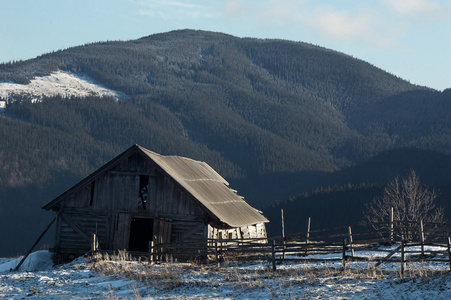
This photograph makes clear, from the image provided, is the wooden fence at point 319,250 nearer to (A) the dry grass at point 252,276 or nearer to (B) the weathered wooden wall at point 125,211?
(A) the dry grass at point 252,276

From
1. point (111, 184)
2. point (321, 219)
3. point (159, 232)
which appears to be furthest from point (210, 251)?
point (321, 219)

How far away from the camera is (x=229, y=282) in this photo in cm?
2444

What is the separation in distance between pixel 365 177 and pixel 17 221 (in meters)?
105

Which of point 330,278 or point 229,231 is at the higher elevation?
point 229,231

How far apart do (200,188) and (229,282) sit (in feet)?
46.7

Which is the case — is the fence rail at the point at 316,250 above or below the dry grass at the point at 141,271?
above

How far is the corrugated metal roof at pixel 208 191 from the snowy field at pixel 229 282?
5.80 m

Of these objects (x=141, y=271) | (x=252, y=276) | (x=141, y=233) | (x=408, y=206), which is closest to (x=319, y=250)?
(x=252, y=276)

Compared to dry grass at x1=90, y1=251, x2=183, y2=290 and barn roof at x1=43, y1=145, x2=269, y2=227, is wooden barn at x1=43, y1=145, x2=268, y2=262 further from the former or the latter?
dry grass at x1=90, y1=251, x2=183, y2=290

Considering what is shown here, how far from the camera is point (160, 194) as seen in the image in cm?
3575

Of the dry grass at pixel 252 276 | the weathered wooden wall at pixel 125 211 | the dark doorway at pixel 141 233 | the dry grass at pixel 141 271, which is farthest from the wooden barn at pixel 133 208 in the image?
the dry grass at pixel 252 276

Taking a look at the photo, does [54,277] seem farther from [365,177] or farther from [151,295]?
[365,177]

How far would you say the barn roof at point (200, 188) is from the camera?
35.2 meters

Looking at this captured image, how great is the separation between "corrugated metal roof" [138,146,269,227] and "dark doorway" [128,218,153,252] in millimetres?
4322
